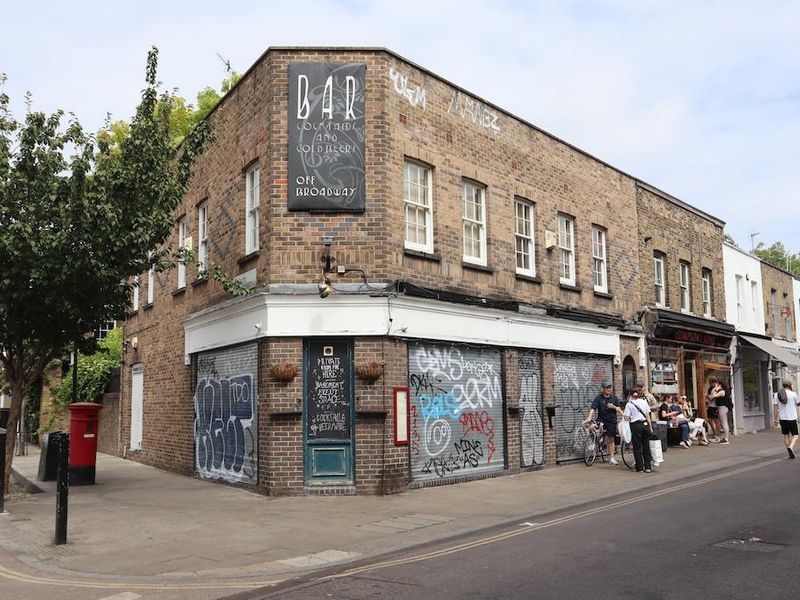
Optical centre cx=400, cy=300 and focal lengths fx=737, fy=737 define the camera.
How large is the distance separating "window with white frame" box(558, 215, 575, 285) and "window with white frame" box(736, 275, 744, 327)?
457 inches

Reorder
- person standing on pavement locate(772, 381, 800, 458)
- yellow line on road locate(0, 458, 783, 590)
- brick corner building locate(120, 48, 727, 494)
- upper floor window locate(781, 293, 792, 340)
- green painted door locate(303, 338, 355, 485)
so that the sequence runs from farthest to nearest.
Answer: upper floor window locate(781, 293, 792, 340)
person standing on pavement locate(772, 381, 800, 458)
brick corner building locate(120, 48, 727, 494)
green painted door locate(303, 338, 355, 485)
yellow line on road locate(0, 458, 783, 590)

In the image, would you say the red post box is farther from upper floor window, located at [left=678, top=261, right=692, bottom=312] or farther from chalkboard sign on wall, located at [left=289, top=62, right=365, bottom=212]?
upper floor window, located at [left=678, top=261, right=692, bottom=312]

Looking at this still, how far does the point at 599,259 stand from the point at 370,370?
29.2 ft

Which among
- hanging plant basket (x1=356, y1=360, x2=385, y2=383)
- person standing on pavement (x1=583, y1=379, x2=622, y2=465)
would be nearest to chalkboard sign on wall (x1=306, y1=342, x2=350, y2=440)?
hanging plant basket (x1=356, y1=360, x2=385, y2=383)

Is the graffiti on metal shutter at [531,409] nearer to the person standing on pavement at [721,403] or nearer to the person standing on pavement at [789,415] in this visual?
the person standing on pavement at [789,415]

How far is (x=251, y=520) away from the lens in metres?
9.82

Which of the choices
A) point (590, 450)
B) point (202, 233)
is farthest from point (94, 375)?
point (590, 450)

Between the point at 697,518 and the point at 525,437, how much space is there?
6190 millimetres

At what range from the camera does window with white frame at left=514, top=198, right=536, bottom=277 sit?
15.8 m

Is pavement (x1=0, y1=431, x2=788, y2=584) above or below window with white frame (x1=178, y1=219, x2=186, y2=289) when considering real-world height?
below

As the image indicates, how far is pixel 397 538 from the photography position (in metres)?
8.54

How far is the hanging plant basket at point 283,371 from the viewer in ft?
39.0

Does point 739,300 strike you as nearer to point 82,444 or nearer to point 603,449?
point 603,449

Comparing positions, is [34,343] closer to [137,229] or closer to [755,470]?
[137,229]
